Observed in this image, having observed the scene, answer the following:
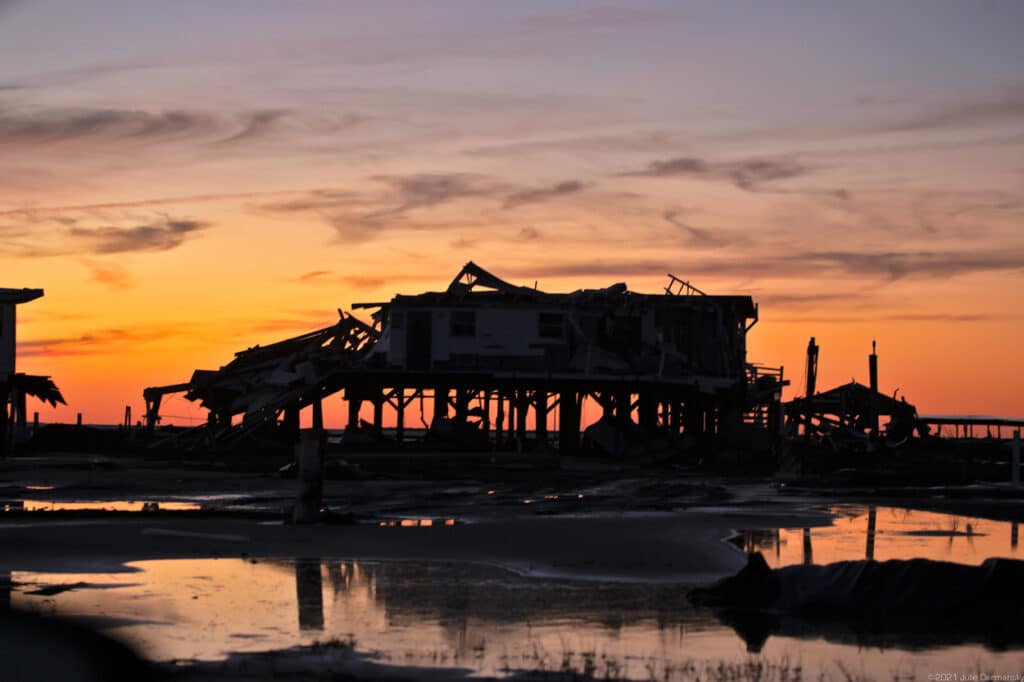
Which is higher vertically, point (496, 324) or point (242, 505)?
point (496, 324)

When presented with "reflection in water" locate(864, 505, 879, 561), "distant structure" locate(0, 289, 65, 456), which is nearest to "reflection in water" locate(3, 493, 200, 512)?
"reflection in water" locate(864, 505, 879, 561)

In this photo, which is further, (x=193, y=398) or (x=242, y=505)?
(x=193, y=398)

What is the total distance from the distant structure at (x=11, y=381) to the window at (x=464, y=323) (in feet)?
55.8

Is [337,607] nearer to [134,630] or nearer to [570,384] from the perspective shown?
[134,630]

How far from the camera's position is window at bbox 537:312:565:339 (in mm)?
64188

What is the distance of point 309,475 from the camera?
977 inches

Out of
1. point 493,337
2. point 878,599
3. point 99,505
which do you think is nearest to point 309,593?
point 878,599

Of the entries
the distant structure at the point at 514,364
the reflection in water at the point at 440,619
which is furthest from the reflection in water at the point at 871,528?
the distant structure at the point at 514,364

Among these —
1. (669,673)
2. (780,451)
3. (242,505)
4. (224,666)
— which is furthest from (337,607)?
(780,451)

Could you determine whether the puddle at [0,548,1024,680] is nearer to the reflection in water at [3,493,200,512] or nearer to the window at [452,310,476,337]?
the reflection in water at [3,493,200,512]

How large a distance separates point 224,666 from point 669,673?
380 cm

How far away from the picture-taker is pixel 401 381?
64.9m

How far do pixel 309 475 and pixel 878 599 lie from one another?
1149 centimetres

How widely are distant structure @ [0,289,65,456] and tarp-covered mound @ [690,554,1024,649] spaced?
159 ft
